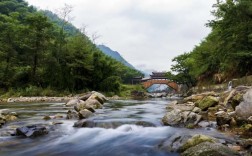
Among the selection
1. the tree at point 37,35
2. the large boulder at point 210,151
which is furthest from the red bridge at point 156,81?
the large boulder at point 210,151

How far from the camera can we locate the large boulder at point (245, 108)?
8.10m

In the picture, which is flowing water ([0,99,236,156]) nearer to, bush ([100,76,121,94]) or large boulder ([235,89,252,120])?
large boulder ([235,89,252,120])

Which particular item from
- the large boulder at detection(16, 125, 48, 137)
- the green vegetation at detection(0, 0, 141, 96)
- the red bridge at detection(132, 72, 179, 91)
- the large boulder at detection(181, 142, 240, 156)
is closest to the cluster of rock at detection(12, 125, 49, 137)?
the large boulder at detection(16, 125, 48, 137)

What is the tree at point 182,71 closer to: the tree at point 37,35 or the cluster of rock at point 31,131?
the tree at point 37,35

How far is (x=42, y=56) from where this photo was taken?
30.8 metres

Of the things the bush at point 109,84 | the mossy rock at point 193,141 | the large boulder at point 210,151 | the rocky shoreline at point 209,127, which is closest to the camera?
the large boulder at point 210,151

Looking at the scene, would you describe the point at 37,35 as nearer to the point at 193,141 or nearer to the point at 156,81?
the point at 193,141

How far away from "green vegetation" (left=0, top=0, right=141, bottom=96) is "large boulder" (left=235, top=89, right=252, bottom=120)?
23676 mm

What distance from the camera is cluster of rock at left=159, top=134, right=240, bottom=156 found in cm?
480

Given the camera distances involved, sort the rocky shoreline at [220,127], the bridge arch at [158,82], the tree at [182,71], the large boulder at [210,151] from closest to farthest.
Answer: the large boulder at [210,151], the rocky shoreline at [220,127], the tree at [182,71], the bridge arch at [158,82]

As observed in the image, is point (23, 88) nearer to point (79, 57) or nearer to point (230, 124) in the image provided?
point (79, 57)

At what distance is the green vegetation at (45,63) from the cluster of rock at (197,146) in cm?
2433

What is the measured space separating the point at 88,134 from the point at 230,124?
440 centimetres

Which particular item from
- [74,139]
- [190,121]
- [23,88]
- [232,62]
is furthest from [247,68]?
[23,88]
